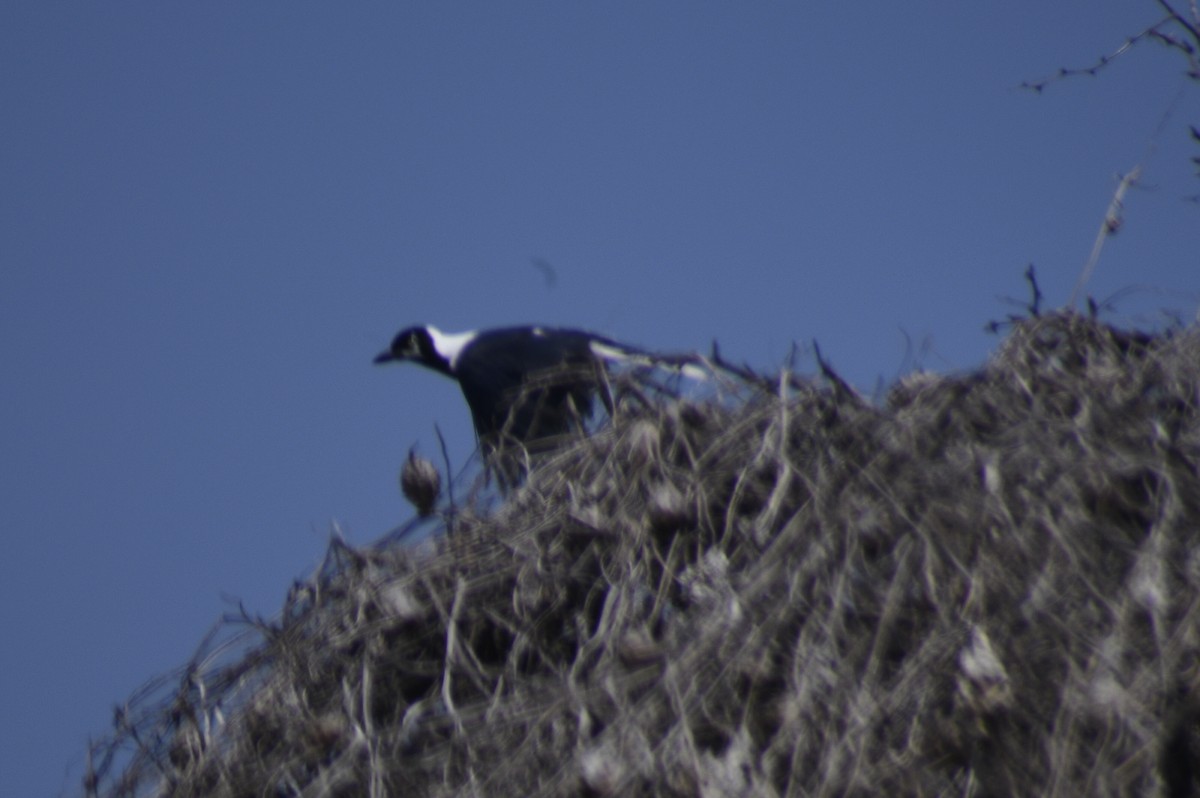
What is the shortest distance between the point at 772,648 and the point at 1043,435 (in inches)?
26.8

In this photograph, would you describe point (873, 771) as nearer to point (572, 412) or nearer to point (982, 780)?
point (982, 780)

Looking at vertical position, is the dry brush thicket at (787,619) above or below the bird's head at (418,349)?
below

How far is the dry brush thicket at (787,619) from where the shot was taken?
2.34 meters

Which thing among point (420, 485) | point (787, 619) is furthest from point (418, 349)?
point (787, 619)

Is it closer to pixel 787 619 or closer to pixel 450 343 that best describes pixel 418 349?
pixel 450 343

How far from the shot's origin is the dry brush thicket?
234 centimetres

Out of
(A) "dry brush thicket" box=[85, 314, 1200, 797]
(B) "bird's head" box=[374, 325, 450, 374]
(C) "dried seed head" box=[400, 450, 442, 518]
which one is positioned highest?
(B) "bird's head" box=[374, 325, 450, 374]

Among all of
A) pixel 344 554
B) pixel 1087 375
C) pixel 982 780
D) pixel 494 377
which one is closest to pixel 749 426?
pixel 1087 375

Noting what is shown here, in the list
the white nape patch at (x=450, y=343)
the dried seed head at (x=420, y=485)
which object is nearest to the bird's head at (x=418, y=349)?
the white nape patch at (x=450, y=343)

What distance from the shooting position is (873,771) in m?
2.33

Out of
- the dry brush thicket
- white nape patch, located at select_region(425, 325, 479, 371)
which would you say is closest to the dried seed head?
the dry brush thicket

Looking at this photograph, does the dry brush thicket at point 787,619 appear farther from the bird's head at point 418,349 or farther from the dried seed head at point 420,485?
the bird's head at point 418,349

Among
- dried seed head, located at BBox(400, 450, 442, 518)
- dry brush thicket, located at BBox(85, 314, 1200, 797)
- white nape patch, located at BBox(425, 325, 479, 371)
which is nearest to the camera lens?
dry brush thicket, located at BBox(85, 314, 1200, 797)

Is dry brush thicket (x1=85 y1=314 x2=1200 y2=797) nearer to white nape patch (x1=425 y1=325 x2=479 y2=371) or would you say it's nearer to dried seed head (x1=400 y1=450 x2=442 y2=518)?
dried seed head (x1=400 y1=450 x2=442 y2=518)
